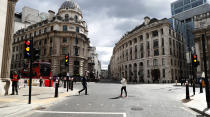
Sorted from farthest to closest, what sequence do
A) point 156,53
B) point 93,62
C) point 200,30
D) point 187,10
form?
point 187,10
point 93,62
point 156,53
point 200,30

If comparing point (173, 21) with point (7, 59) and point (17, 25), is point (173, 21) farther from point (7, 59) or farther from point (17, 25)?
point (7, 59)

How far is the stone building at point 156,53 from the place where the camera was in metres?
44.7

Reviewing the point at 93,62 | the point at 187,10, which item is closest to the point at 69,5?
the point at 93,62

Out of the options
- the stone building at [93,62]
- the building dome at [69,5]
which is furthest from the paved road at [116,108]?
the building dome at [69,5]

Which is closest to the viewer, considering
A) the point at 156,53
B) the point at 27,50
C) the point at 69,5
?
the point at 27,50

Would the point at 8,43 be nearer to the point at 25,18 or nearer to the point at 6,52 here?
the point at 6,52

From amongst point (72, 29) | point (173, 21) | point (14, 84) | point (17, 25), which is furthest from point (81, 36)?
point (173, 21)

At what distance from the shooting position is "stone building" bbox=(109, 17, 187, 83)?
4466 centimetres

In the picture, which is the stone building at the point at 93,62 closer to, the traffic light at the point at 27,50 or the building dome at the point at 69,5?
the building dome at the point at 69,5

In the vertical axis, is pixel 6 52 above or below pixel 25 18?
below

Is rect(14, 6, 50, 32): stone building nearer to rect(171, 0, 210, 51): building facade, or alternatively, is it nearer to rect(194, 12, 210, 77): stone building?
rect(194, 12, 210, 77): stone building

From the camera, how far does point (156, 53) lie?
154 feet

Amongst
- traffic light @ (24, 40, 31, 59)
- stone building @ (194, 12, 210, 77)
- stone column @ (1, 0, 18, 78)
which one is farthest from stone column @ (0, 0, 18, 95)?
stone building @ (194, 12, 210, 77)

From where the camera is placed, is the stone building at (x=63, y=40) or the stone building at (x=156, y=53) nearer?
the stone building at (x=156, y=53)
